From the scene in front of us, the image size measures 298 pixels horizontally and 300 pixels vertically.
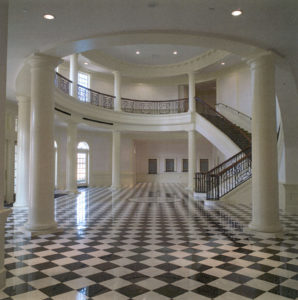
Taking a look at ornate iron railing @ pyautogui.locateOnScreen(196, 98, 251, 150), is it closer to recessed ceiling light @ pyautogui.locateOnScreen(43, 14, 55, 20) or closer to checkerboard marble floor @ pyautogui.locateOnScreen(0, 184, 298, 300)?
checkerboard marble floor @ pyautogui.locateOnScreen(0, 184, 298, 300)

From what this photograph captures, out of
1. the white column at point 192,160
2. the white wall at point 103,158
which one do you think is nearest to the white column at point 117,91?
the white wall at point 103,158

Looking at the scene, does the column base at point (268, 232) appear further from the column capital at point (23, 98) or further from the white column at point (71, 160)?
the white column at point (71, 160)

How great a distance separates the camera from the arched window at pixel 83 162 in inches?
843

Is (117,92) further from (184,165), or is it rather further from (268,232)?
(268,232)

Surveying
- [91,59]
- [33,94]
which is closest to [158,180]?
[91,59]

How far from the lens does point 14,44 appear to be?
22.4 feet

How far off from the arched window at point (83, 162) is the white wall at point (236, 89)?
31.9 ft

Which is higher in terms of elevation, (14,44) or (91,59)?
(91,59)

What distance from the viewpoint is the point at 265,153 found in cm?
731

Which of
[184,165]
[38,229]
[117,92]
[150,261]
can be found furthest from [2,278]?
[184,165]

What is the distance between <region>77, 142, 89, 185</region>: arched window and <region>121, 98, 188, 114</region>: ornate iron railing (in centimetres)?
379

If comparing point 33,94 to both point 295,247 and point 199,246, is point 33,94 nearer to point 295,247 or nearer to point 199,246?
point 199,246

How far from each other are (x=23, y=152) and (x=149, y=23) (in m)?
7.54

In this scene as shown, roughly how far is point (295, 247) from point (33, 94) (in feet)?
21.5
